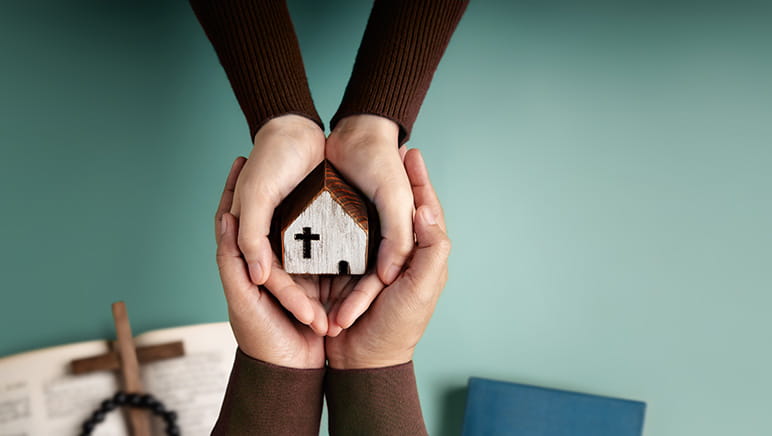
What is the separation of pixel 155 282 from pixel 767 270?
1.65m

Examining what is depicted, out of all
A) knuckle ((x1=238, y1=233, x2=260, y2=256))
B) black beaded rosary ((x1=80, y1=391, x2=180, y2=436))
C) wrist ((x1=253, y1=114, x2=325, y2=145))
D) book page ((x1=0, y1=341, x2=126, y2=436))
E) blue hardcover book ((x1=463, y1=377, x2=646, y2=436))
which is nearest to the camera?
knuckle ((x1=238, y1=233, x2=260, y2=256))

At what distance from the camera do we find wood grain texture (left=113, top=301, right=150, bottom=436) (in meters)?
1.41

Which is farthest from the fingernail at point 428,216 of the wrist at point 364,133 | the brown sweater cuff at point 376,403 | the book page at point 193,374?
the book page at point 193,374

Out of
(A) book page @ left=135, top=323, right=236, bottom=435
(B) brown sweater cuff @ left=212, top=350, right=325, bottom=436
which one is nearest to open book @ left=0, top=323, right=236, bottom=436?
(A) book page @ left=135, top=323, right=236, bottom=435

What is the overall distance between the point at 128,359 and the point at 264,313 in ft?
2.52

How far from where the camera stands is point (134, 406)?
4.74 ft

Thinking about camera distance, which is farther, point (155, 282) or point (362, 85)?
point (155, 282)

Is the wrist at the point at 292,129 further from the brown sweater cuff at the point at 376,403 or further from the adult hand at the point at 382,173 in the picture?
the brown sweater cuff at the point at 376,403

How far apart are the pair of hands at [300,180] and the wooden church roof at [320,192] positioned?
0.06ft

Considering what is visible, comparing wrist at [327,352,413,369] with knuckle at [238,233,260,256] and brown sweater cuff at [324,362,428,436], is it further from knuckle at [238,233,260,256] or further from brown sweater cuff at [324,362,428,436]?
knuckle at [238,233,260,256]

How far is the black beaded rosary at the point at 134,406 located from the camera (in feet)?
4.60

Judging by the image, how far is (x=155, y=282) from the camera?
1541 millimetres

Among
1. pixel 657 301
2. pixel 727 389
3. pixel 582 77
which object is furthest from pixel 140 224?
pixel 727 389

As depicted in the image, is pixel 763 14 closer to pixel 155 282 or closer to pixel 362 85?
pixel 362 85
